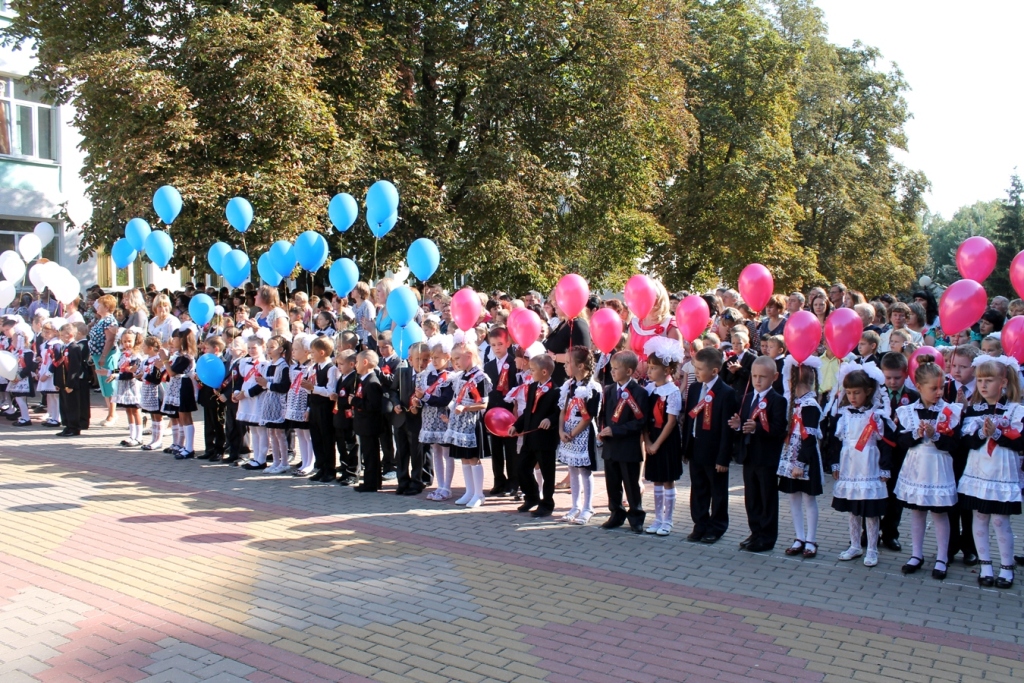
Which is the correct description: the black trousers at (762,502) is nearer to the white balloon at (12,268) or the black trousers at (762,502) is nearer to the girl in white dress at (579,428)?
the girl in white dress at (579,428)

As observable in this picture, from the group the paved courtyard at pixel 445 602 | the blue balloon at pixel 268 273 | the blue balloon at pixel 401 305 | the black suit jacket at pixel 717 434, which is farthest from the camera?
the blue balloon at pixel 268 273

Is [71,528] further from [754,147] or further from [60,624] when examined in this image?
[754,147]

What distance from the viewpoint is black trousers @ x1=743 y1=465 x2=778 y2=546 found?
7375 millimetres

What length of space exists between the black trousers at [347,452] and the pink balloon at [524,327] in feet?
7.58

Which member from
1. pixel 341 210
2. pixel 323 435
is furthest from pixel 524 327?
pixel 341 210

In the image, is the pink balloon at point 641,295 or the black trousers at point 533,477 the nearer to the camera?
the black trousers at point 533,477

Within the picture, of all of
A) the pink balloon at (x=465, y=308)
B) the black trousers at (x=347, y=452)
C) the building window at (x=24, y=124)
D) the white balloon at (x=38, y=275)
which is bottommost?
the black trousers at (x=347, y=452)

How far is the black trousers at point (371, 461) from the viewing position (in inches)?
380

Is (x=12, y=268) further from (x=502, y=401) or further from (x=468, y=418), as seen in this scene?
(x=502, y=401)

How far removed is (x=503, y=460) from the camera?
9.54 meters

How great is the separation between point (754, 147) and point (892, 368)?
24504 millimetres

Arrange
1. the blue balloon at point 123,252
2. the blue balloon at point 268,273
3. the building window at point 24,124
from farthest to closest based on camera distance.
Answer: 1. the building window at point 24,124
2. the blue balloon at point 123,252
3. the blue balloon at point 268,273

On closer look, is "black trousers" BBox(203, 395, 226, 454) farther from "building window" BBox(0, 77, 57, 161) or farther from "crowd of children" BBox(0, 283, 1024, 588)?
"building window" BBox(0, 77, 57, 161)

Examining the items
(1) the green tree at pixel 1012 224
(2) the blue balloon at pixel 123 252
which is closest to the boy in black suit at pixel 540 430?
(2) the blue balloon at pixel 123 252
